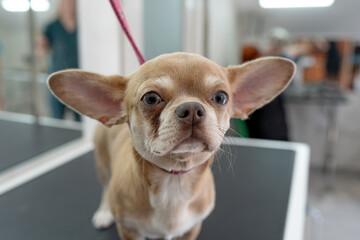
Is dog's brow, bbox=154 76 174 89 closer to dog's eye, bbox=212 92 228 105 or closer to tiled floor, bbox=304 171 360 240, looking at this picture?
dog's eye, bbox=212 92 228 105

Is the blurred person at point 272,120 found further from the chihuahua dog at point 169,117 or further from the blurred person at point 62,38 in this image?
the chihuahua dog at point 169,117

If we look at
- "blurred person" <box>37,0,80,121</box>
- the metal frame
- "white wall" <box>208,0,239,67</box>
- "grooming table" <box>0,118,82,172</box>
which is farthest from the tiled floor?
"blurred person" <box>37,0,80,121</box>

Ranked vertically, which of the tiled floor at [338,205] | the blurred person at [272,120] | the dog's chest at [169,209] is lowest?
the tiled floor at [338,205]

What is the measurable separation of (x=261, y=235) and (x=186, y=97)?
454 millimetres

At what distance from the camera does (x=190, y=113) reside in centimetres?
38

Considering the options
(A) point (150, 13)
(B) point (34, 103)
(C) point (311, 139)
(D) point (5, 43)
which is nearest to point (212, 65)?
(A) point (150, 13)

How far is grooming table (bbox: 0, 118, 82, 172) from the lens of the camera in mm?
1040

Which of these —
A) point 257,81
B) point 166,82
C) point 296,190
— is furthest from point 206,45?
Result: point 296,190

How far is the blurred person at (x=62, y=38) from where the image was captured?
39.6 inches

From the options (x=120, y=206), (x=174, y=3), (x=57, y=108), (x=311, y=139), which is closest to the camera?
(x=120, y=206)

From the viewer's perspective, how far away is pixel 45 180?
3.05 ft

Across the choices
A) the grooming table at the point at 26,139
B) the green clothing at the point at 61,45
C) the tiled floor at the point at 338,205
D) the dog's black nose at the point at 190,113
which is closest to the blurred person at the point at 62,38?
the green clothing at the point at 61,45

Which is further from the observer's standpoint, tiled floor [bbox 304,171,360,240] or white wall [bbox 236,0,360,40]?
tiled floor [bbox 304,171,360,240]

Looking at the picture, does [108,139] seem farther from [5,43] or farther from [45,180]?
[5,43]
